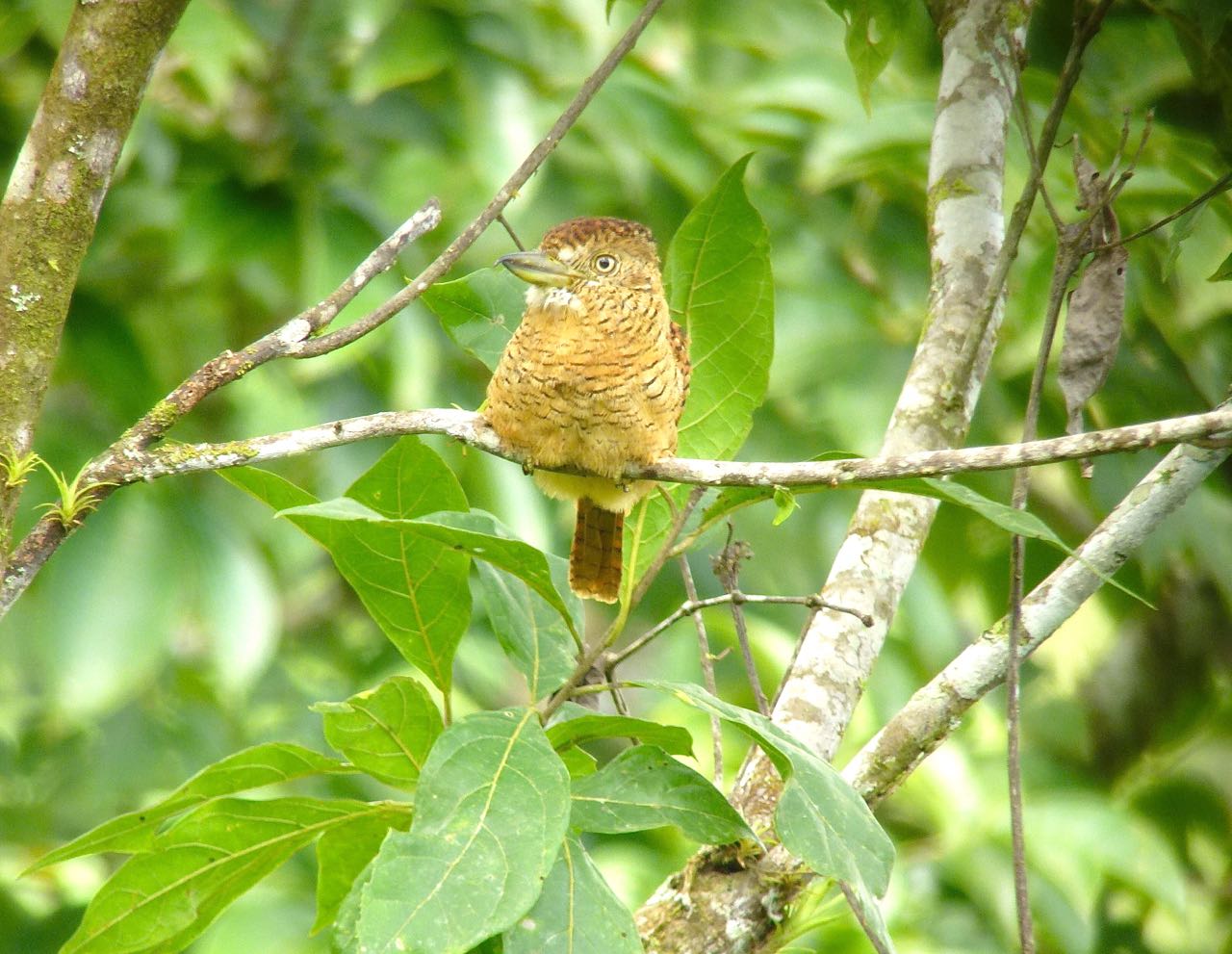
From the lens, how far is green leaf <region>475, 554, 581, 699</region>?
1850mm

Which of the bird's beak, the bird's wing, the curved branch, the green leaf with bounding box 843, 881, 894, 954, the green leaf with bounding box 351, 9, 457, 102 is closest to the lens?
the curved branch

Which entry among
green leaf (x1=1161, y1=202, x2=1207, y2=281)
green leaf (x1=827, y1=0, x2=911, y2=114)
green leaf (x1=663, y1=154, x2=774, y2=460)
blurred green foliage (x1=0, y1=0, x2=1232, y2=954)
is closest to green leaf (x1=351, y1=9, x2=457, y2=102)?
blurred green foliage (x1=0, y1=0, x2=1232, y2=954)

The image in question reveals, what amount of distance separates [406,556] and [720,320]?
59 centimetres

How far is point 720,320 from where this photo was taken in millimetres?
1948

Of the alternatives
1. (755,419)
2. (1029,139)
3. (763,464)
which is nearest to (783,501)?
(763,464)

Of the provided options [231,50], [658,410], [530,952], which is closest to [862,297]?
[231,50]

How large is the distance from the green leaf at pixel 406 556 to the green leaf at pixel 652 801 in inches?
11.4

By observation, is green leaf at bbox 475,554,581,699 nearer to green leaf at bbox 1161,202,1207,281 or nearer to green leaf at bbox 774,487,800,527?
green leaf at bbox 774,487,800,527

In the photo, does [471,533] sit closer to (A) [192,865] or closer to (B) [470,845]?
(B) [470,845]

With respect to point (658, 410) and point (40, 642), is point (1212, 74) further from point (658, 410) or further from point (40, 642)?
point (40, 642)

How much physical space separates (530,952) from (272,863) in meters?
0.48

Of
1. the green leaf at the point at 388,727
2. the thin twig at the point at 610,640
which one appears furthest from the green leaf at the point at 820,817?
the green leaf at the point at 388,727

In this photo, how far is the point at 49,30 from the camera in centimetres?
334

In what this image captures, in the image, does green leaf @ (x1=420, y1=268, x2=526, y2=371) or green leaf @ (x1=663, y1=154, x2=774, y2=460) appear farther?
green leaf @ (x1=420, y1=268, x2=526, y2=371)
